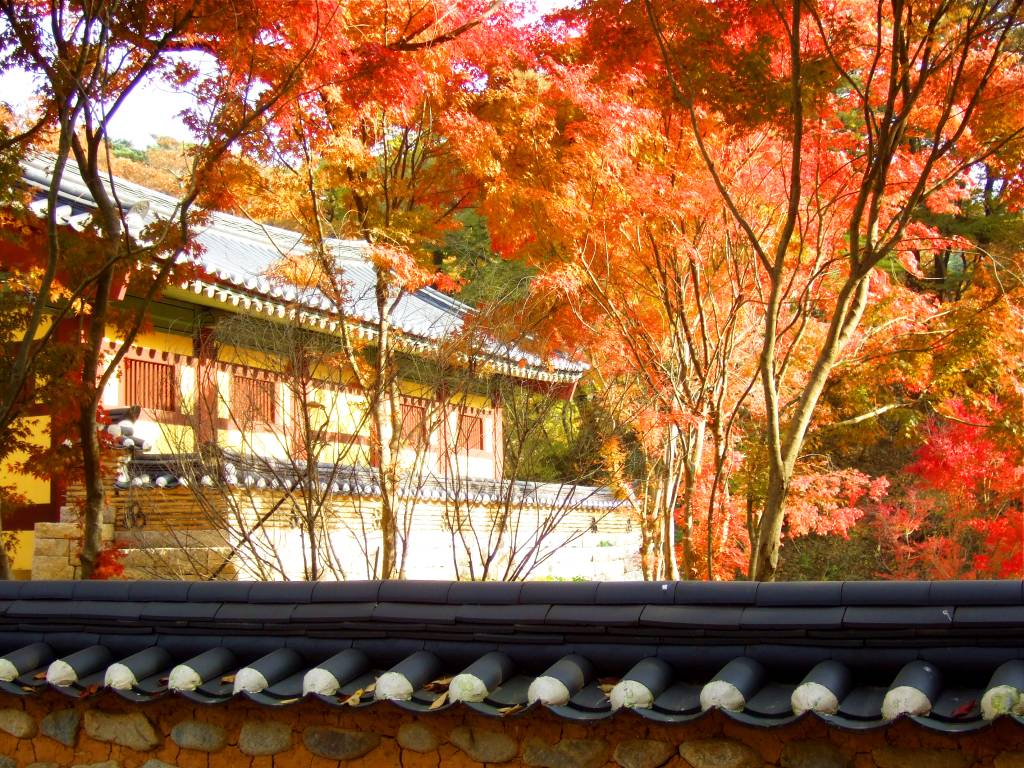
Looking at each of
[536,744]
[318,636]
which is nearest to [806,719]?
[536,744]

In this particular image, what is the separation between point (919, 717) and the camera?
2824 millimetres

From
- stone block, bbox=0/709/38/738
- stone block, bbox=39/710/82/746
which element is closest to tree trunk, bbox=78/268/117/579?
stone block, bbox=0/709/38/738

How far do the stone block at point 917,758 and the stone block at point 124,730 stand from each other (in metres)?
2.67

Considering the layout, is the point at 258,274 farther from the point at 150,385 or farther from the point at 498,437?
the point at 498,437

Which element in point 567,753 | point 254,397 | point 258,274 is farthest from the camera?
point 258,274

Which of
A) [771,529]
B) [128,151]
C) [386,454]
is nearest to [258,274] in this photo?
[386,454]

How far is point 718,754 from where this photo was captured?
10.5 feet

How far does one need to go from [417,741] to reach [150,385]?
33.0ft

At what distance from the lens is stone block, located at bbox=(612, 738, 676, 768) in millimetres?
3277

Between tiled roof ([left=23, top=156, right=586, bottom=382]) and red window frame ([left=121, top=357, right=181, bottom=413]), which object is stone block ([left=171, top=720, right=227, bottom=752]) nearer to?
tiled roof ([left=23, top=156, right=586, bottom=382])

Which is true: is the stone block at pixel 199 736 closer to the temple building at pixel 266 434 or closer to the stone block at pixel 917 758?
the stone block at pixel 917 758

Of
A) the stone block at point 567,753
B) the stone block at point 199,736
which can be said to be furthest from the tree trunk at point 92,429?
the stone block at point 567,753

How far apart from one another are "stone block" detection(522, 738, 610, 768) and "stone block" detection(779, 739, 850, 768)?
Answer: 572 mm

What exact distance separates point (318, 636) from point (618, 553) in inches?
618
